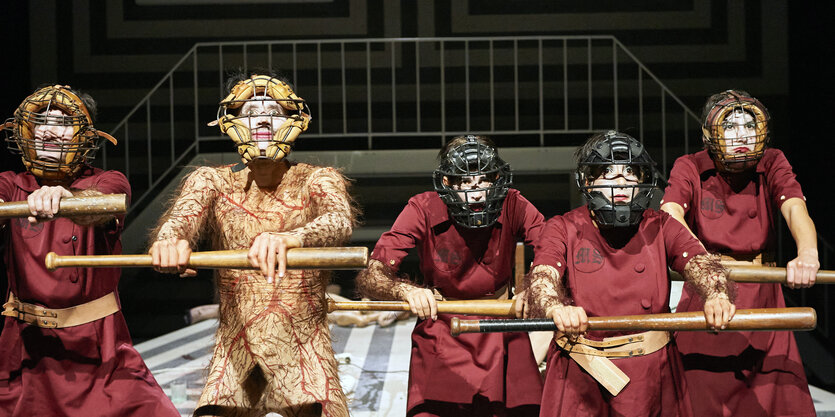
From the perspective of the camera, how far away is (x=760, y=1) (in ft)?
24.1

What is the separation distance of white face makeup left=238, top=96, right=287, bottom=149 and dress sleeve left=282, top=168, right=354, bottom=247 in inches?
8.2

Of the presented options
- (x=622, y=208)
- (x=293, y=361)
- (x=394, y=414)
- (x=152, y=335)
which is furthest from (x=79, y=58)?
Result: (x=622, y=208)

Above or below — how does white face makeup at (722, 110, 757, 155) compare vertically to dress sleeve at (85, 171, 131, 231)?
above

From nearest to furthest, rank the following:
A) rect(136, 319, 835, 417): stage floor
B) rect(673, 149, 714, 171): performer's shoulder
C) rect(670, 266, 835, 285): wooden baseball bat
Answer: rect(670, 266, 835, 285): wooden baseball bat → rect(673, 149, 714, 171): performer's shoulder → rect(136, 319, 835, 417): stage floor

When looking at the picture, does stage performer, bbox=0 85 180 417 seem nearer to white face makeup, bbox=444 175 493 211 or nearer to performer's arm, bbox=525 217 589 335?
white face makeup, bbox=444 175 493 211

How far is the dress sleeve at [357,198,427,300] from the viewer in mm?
2785

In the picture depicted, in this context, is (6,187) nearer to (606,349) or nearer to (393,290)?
(393,290)

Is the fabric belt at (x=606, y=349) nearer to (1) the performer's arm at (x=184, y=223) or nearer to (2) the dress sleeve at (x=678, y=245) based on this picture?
(2) the dress sleeve at (x=678, y=245)

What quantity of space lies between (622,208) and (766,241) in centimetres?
A: 97

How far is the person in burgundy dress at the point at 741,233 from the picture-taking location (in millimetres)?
3102

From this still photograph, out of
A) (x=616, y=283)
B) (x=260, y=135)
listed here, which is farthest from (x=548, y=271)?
(x=260, y=135)

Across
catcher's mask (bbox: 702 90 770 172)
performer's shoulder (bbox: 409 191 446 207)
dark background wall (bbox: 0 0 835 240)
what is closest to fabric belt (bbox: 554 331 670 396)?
performer's shoulder (bbox: 409 191 446 207)

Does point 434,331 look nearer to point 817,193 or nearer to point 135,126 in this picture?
point 817,193

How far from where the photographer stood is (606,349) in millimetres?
2568
